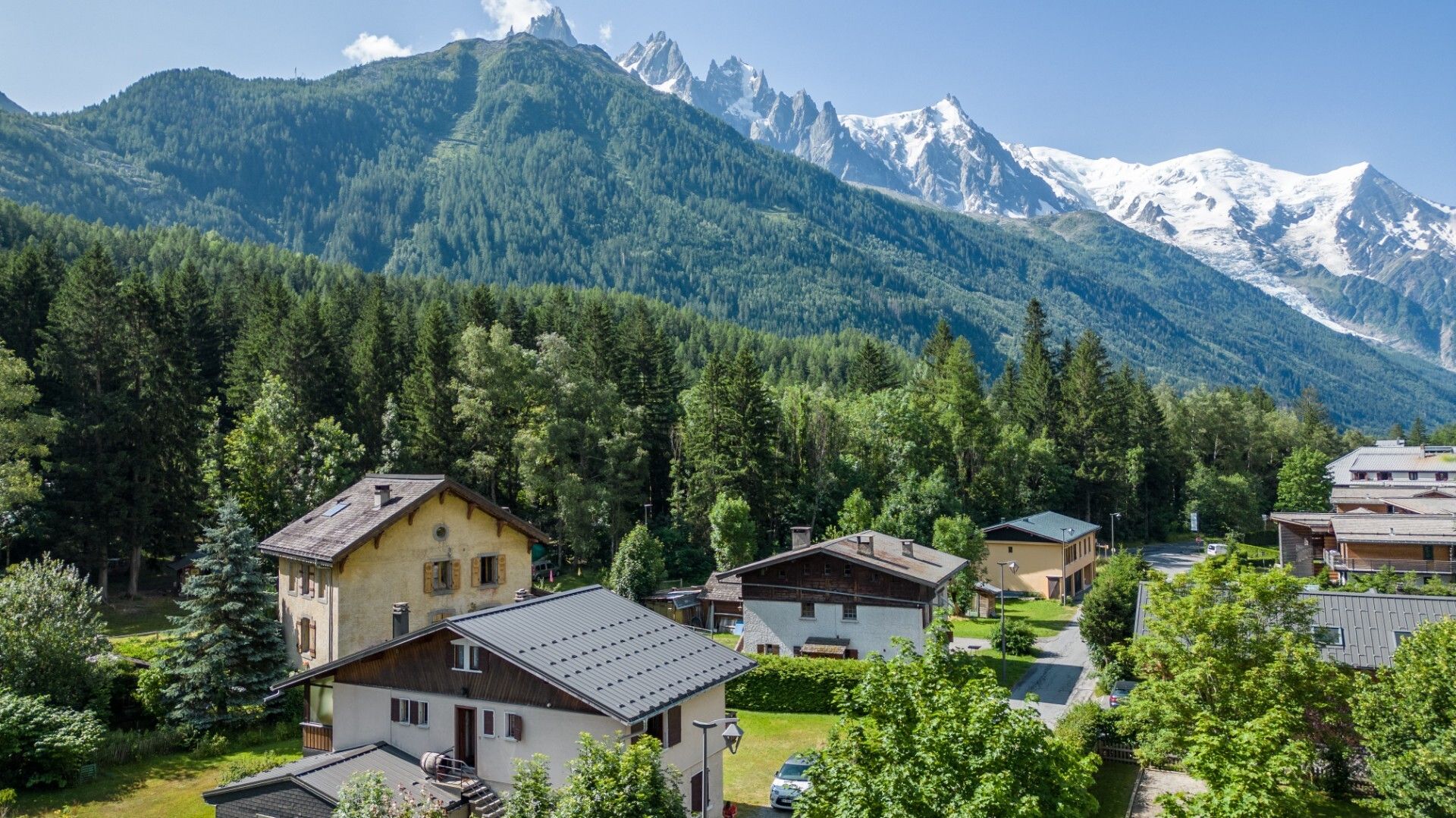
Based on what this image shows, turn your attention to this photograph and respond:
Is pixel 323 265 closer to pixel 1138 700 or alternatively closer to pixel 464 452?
pixel 464 452

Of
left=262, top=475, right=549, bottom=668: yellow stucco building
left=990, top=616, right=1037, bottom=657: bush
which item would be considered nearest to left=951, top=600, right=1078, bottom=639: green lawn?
left=990, top=616, right=1037, bottom=657: bush

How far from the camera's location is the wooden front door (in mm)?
25562

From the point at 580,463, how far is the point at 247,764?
39025mm

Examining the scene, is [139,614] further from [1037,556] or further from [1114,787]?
[1037,556]

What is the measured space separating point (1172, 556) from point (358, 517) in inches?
3129

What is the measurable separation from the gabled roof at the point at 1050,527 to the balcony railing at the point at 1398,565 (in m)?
17.4

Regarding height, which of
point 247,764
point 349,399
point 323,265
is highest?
point 323,265

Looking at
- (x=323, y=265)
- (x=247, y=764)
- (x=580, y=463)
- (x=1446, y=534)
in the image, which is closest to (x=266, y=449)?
(x=580, y=463)

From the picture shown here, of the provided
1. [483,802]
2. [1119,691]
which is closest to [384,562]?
[483,802]

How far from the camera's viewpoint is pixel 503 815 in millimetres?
23656

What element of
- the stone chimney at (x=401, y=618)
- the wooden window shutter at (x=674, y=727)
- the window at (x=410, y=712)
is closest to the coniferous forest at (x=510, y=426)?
the stone chimney at (x=401, y=618)

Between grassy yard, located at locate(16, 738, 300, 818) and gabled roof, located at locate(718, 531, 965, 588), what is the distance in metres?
23.1

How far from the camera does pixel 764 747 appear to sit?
36594 mm

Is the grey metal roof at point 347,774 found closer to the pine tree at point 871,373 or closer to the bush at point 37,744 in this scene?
the bush at point 37,744
